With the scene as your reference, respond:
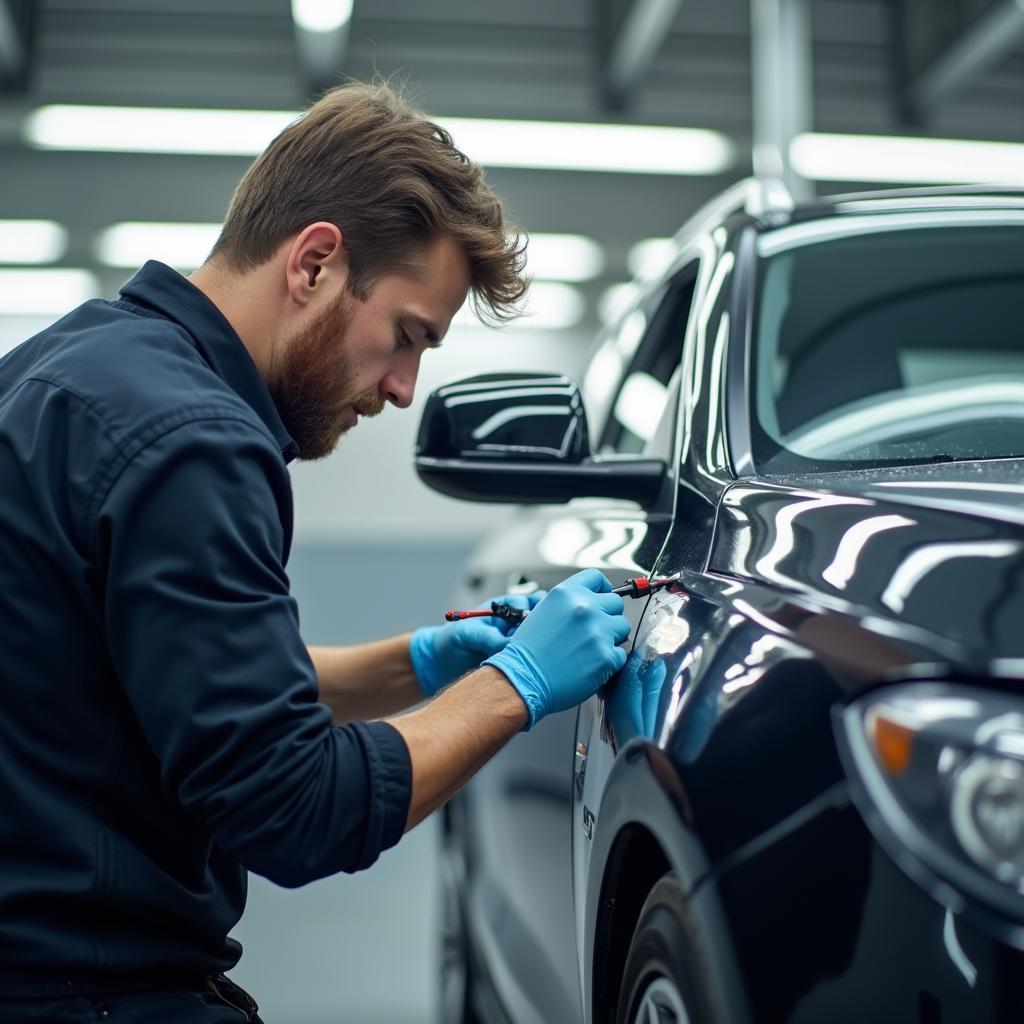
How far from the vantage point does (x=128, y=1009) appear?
122cm

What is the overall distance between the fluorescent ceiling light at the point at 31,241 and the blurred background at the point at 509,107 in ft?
0.11

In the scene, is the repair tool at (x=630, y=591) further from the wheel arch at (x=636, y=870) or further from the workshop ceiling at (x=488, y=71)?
the workshop ceiling at (x=488, y=71)

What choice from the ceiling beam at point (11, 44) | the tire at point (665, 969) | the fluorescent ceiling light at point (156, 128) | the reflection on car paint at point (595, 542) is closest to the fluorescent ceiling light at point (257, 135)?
the fluorescent ceiling light at point (156, 128)

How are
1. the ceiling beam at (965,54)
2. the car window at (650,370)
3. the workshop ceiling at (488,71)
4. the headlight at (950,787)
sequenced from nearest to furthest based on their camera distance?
the headlight at (950,787), the car window at (650,370), the ceiling beam at (965,54), the workshop ceiling at (488,71)

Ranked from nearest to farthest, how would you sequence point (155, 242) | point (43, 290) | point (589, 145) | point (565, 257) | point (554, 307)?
point (589, 145) → point (155, 242) → point (565, 257) → point (43, 290) → point (554, 307)

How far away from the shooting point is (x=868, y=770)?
2.77 feet

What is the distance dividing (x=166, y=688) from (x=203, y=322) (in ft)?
1.58

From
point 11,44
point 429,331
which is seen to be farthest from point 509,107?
point 429,331

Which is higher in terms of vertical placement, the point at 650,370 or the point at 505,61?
the point at 505,61

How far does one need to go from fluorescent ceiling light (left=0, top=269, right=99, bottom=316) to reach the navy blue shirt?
33.7 feet

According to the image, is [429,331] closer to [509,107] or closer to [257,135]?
[257,135]

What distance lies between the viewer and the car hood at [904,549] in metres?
0.84

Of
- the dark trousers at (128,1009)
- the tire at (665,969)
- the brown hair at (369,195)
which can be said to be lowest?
the dark trousers at (128,1009)

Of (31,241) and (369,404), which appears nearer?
(369,404)
